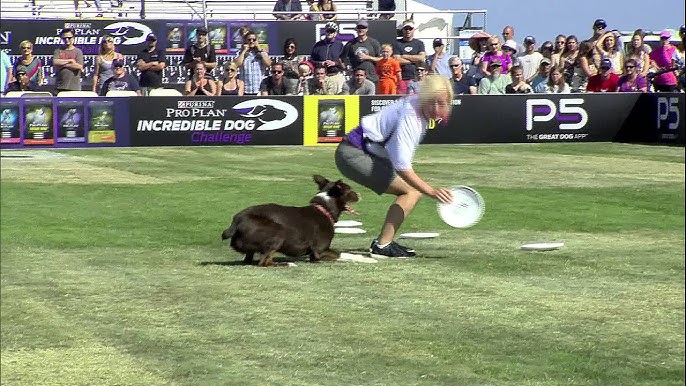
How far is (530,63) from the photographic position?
2677 cm

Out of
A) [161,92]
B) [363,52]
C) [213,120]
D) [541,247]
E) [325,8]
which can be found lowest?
[213,120]

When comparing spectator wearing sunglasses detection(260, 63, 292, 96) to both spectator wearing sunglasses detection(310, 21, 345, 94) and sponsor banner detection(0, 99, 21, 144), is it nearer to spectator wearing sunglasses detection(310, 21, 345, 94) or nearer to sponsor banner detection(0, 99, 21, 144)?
spectator wearing sunglasses detection(310, 21, 345, 94)

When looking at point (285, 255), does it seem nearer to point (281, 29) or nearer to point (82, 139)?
point (82, 139)

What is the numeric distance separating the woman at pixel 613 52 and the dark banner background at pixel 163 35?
6.28 metres

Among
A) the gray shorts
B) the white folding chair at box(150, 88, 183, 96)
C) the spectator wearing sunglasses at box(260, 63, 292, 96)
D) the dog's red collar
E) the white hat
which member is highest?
the white hat

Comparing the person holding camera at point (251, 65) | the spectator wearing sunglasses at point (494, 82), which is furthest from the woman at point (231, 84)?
the spectator wearing sunglasses at point (494, 82)

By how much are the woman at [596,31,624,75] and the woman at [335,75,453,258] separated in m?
11.9

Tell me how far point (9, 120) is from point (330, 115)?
19.6 feet

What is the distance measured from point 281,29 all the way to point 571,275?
71.0ft

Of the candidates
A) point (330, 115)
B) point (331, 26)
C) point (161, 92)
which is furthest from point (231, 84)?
point (331, 26)

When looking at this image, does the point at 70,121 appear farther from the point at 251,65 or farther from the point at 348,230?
the point at 348,230

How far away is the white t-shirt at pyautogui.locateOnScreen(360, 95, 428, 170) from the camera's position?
989cm

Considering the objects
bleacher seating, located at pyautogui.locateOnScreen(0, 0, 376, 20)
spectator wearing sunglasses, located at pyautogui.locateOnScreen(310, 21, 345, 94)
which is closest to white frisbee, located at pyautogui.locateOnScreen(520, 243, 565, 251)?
spectator wearing sunglasses, located at pyautogui.locateOnScreen(310, 21, 345, 94)

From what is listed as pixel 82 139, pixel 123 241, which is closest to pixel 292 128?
pixel 82 139
